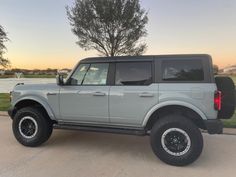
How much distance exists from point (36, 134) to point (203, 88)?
Answer: 10.8 ft

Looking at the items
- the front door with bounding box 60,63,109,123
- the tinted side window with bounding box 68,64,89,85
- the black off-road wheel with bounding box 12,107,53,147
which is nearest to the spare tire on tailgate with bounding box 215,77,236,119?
the front door with bounding box 60,63,109,123

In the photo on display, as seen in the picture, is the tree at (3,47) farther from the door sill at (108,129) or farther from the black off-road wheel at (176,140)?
the black off-road wheel at (176,140)

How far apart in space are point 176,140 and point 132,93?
3.52 ft

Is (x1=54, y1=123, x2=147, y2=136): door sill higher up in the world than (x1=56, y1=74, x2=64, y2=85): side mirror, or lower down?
lower down

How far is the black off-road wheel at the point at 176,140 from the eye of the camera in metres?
3.83

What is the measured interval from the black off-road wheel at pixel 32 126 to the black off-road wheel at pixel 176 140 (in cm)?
223

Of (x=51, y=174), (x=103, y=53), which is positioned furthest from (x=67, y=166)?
(x=103, y=53)

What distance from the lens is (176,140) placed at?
12.9 feet

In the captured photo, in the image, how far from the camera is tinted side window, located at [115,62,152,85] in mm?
4207

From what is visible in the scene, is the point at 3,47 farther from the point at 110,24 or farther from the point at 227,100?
the point at 227,100

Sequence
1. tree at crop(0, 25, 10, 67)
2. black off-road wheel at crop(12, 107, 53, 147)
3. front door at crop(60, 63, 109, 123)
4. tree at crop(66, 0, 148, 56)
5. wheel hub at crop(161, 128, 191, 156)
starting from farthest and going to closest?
tree at crop(0, 25, 10, 67), tree at crop(66, 0, 148, 56), black off-road wheel at crop(12, 107, 53, 147), front door at crop(60, 63, 109, 123), wheel hub at crop(161, 128, 191, 156)

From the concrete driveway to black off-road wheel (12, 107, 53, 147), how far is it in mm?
169

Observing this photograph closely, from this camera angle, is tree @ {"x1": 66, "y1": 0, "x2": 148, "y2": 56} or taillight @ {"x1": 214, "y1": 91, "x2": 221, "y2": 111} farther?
tree @ {"x1": 66, "y1": 0, "x2": 148, "y2": 56}

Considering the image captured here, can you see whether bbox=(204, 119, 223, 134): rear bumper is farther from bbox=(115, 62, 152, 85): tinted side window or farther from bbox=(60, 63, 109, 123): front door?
bbox=(60, 63, 109, 123): front door
